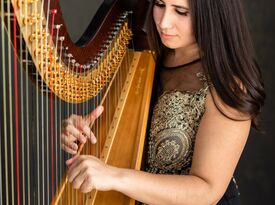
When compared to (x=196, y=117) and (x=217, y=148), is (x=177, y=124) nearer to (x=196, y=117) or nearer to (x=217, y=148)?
(x=196, y=117)

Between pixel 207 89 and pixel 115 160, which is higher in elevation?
pixel 207 89

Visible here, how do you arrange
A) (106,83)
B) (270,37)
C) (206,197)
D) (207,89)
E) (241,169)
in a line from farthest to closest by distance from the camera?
(241,169) < (270,37) < (106,83) < (207,89) < (206,197)

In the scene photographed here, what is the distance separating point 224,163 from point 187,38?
0.35 meters

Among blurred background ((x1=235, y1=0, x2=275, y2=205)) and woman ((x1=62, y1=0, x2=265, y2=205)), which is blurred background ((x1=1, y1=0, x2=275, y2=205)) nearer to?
blurred background ((x1=235, y1=0, x2=275, y2=205))

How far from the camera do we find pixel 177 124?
55.9 inches

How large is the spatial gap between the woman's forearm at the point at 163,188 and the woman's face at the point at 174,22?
0.37 meters

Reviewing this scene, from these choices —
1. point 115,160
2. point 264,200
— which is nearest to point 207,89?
point 115,160

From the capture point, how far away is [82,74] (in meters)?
1.28

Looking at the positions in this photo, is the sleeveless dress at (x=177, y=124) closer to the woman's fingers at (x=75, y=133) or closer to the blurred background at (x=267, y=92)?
the woman's fingers at (x=75, y=133)

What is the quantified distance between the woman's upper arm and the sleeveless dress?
84 millimetres

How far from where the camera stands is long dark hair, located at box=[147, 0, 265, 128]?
132 cm

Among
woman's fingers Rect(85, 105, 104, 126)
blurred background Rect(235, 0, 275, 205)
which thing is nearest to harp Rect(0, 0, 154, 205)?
woman's fingers Rect(85, 105, 104, 126)

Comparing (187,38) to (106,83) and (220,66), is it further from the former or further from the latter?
(106,83)

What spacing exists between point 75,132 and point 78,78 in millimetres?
225
